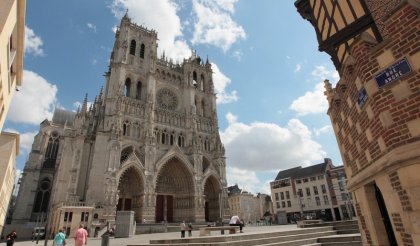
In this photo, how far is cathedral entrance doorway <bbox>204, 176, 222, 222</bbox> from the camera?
31456 mm

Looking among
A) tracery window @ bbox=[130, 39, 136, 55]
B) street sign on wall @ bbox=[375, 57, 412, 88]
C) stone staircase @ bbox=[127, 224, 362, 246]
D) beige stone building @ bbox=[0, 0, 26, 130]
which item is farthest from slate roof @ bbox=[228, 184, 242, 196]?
street sign on wall @ bbox=[375, 57, 412, 88]

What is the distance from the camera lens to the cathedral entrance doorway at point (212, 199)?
31456mm

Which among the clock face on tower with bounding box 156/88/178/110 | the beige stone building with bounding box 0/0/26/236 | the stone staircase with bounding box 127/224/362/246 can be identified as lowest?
the stone staircase with bounding box 127/224/362/246

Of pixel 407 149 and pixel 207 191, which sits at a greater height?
pixel 207 191

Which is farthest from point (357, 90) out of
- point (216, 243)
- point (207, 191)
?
point (207, 191)

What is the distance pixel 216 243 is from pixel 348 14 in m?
7.42

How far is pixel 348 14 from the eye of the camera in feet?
21.1

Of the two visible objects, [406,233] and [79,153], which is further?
[79,153]

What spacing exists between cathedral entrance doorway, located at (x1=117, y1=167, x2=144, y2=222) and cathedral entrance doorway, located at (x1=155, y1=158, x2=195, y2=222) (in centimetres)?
296

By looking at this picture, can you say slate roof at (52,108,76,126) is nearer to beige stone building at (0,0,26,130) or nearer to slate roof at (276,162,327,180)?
slate roof at (276,162,327,180)

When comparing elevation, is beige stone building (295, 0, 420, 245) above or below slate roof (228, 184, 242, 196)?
below

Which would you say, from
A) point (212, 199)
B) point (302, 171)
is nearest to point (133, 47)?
point (212, 199)

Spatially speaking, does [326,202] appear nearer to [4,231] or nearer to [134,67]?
[134,67]

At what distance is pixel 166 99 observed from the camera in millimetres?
33938
